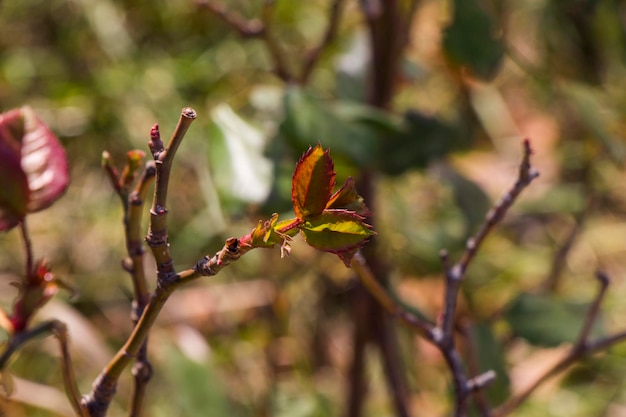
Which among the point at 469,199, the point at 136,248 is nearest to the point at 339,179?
the point at 469,199

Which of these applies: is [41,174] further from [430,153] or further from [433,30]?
[433,30]

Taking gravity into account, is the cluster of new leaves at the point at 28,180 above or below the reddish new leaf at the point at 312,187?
below

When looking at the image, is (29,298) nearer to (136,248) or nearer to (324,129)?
(136,248)

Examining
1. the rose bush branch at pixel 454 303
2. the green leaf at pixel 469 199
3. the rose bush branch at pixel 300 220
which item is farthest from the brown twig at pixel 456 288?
the green leaf at pixel 469 199

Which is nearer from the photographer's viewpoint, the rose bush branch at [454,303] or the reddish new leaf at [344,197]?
the reddish new leaf at [344,197]

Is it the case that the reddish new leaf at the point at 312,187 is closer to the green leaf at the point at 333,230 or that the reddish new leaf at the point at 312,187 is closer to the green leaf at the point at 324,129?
the green leaf at the point at 333,230

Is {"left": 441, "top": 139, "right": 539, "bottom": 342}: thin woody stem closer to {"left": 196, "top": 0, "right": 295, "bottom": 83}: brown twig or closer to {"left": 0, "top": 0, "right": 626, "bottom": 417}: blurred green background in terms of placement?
{"left": 0, "top": 0, "right": 626, "bottom": 417}: blurred green background

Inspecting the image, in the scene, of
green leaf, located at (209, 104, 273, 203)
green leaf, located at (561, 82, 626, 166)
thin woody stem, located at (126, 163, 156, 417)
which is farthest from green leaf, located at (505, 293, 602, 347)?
thin woody stem, located at (126, 163, 156, 417)

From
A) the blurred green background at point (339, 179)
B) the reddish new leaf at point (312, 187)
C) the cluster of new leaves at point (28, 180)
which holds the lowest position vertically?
the blurred green background at point (339, 179)
